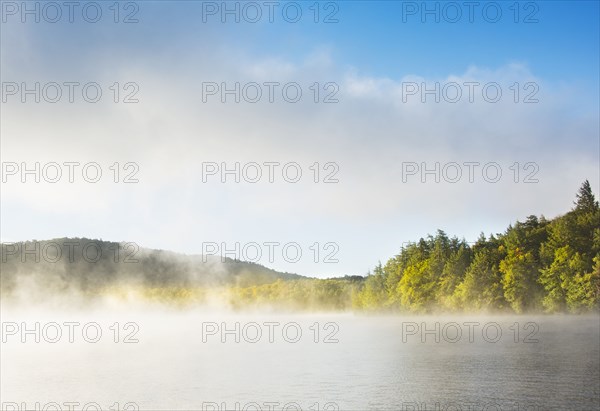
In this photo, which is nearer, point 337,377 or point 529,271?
point 337,377

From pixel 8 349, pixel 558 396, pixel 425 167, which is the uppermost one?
pixel 425 167

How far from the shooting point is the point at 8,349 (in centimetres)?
11631

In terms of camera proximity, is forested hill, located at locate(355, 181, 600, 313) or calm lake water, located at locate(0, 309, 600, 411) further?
forested hill, located at locate(355, 181, 600, 313)

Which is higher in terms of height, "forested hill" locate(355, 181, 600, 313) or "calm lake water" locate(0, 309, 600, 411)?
"forested hill" locate(355, 181, 600, 313)

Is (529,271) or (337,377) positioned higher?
(529,271)

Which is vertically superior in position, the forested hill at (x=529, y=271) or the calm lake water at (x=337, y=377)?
the forested hill at (x=529, y=271)

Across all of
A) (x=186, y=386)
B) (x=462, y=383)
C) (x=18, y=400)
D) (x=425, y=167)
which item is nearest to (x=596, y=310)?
(x=425, y=167)

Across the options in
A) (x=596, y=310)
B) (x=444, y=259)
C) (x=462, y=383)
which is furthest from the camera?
(x=444, y=259)

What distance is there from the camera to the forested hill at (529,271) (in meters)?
141

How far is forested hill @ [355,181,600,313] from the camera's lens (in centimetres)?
14112

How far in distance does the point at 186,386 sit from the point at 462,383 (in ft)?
87.2

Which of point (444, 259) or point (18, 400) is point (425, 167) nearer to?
point (18, 400)

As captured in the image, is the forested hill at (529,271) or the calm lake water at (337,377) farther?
the forested hill at (529,271)

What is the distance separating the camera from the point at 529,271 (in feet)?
504
